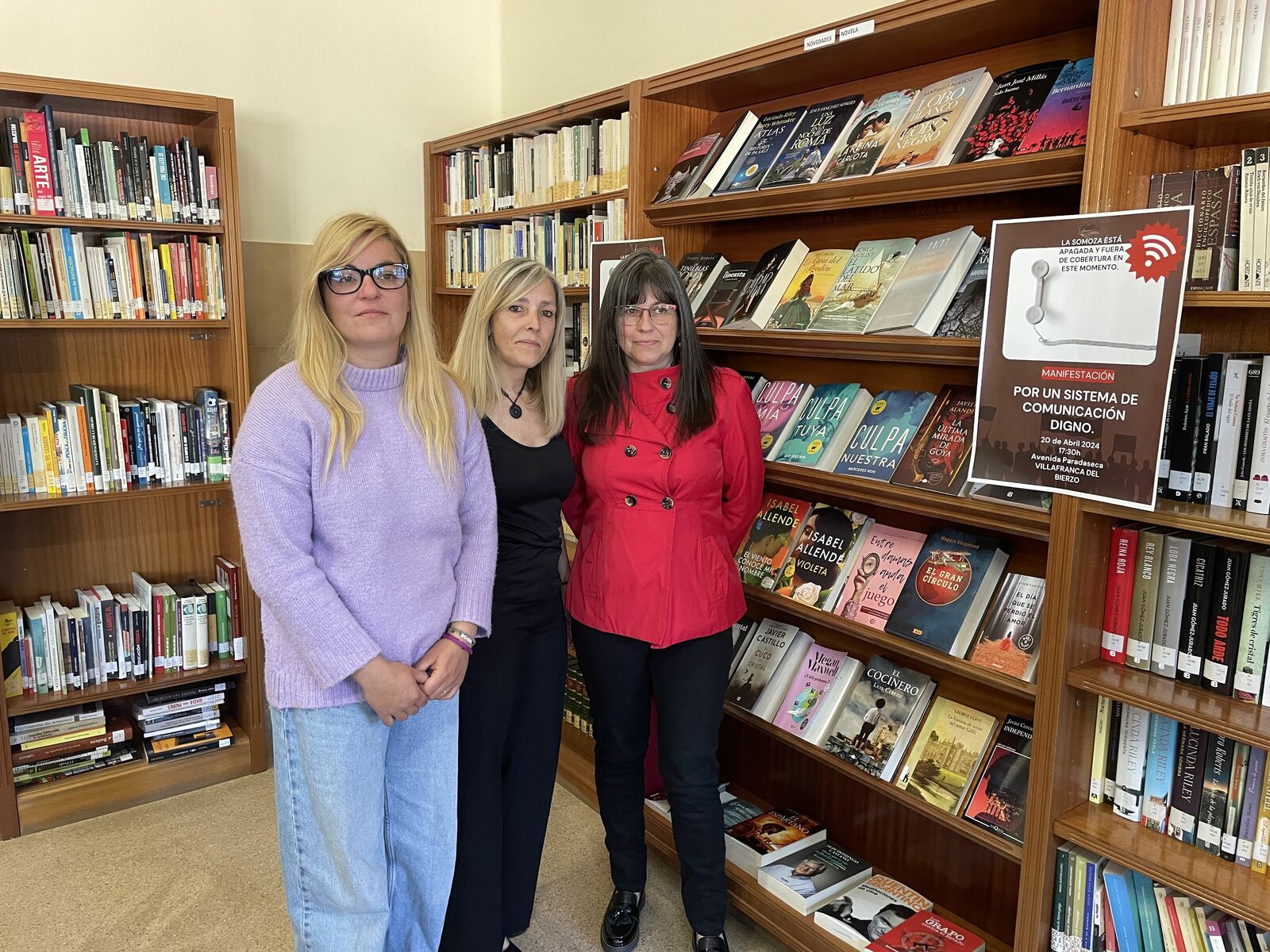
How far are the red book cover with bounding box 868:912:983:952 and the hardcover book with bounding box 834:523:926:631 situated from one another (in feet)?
2.28

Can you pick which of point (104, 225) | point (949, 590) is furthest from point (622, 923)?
point (104, 225)

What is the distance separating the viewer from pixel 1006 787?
1.99 m

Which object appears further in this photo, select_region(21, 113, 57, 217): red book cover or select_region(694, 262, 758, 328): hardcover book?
select_region(21, 113, 57, 217): red book cover

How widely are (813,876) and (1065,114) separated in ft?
5.97

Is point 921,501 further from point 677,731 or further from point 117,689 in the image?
point 117,689

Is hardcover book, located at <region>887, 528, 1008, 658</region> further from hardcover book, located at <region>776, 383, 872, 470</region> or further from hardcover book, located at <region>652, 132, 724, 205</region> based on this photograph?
hardcover book, located at <region>652, 132, 724, 205</region>

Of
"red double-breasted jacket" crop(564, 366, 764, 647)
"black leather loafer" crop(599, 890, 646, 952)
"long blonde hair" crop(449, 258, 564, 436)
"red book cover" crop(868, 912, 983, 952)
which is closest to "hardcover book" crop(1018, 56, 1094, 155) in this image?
"red double-breasted jacket" crop(564, 366, 764, 647)

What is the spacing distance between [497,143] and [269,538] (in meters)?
2.46

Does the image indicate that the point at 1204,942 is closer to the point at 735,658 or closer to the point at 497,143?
the point at 735,658

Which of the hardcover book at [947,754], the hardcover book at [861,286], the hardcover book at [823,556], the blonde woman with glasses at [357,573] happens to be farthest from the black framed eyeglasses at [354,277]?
the hardcover book at [947,754]

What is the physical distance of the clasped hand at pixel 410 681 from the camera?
1.59 m

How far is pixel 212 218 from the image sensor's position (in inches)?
120

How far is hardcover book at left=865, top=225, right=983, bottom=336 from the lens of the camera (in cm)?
202

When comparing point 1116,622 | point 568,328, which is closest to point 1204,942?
point 1116,622
